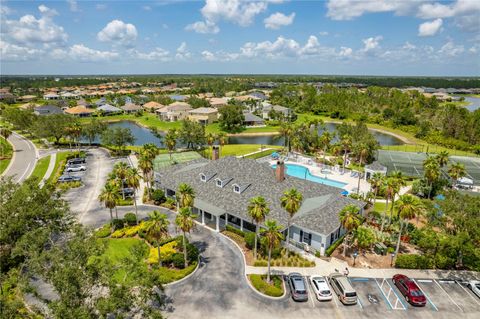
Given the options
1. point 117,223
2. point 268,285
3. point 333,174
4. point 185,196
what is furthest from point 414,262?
point 117,223

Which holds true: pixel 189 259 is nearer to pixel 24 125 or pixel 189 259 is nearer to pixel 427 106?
pixel 24 125

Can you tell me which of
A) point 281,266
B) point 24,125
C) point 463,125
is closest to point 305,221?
point 281,266

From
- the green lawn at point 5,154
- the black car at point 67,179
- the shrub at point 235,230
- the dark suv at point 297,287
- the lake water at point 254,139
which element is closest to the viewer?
the dark suv at point 297,287

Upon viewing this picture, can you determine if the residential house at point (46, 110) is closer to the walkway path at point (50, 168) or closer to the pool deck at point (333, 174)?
the walkway path at point (50, 168)

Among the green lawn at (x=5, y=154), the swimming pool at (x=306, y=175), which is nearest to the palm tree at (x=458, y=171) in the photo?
the swimming pool at (x=306, y=175)

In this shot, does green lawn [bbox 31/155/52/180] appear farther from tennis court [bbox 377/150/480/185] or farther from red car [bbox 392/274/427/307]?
tennis court [bbox 377/150/480/185]

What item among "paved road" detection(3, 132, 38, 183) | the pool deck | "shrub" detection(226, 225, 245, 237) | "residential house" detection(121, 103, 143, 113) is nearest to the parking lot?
"shrub" detection(226, 225, 245, 237)
